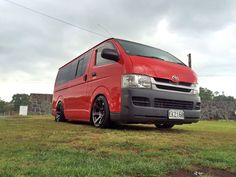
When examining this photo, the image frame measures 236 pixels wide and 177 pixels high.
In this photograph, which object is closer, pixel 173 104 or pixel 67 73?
pixel 173 104

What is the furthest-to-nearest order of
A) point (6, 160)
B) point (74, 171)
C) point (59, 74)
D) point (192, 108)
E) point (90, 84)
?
point (59, 74)
point (90, 84)
point (192, 108)
point (6, 160)
point (74, 171)

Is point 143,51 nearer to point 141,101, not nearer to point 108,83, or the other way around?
point 108,83

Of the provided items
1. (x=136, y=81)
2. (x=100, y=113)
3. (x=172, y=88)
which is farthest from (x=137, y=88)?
(x=100, y=113)

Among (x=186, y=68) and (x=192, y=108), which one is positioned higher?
(x=186, y=68)

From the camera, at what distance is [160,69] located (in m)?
5.70

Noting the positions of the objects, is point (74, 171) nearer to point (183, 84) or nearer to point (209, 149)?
point (209, 149)

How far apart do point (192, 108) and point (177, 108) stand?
0.46m

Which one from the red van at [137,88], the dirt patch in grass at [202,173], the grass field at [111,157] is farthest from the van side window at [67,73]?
the dirt patch in grass at [202,173]

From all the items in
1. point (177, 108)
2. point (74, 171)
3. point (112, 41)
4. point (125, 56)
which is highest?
point (112, 41)

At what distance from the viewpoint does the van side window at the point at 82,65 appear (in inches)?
301

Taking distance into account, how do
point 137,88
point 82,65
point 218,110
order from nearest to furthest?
1. point 137,88
2. point 82,65
3. point 218,110

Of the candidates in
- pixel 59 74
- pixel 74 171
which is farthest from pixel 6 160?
pixel 59 74

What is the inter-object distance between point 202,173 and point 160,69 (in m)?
3.14

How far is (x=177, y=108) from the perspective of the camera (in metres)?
5.83
